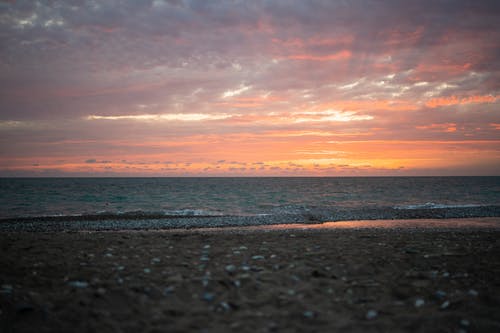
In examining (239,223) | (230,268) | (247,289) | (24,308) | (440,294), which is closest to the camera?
(24,308)

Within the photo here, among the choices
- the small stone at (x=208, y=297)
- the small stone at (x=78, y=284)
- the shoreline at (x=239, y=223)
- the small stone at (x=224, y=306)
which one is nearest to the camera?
the small stone at (x=224, y=306)

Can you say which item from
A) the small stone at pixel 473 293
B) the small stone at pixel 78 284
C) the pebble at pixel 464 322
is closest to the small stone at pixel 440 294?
the small stone at pixel 473 293

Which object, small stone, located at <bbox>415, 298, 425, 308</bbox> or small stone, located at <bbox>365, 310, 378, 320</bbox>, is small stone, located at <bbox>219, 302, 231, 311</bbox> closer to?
small stone, located at <bbox>365, 310, 378, 320</bbox>

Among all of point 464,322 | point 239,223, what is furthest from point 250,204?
point 464,322

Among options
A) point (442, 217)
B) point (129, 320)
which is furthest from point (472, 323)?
point (442, 217)

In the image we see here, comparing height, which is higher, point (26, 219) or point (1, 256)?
point (1, 256)

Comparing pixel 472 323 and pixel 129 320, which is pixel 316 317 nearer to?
pixel 472 323

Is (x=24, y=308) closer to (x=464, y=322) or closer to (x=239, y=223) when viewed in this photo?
(x=464, y=322)

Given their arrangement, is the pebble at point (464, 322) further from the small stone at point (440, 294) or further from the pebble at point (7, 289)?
the pebble at point (7, 289)

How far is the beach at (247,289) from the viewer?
5.55 metres

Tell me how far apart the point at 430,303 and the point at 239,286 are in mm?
4016

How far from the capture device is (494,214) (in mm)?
28656

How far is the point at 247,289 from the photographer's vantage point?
696 cm

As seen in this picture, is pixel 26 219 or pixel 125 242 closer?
pixel 125 242
